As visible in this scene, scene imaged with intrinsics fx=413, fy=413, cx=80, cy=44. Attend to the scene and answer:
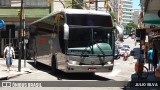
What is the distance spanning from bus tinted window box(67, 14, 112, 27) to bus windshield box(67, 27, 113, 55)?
13.4 inches

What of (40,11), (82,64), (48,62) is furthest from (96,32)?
(40,11)

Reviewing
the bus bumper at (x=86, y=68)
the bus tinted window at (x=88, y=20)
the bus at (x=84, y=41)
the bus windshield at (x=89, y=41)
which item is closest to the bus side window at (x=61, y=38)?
the bus at (x=84, y=41)

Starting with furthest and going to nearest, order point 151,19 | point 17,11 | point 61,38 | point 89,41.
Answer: point 17,11 < point 151,19 < point 61,38 < point 89,41

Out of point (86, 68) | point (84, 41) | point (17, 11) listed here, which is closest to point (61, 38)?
point (84, 41)

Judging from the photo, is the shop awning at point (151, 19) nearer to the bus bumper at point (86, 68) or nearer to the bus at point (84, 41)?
the bus at point (84, 41)

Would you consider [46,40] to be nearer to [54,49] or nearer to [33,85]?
[54,49]

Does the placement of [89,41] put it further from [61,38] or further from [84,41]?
[61,38]

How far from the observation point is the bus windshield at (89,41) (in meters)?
20.0

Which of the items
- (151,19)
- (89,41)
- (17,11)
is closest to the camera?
(89,41)

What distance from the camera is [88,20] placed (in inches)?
814

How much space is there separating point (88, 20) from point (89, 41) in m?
1.21

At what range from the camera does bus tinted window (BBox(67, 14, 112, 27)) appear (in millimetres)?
20359

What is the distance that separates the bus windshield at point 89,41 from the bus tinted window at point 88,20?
1.12ft

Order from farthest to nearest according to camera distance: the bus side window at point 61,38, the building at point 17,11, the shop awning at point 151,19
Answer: the building at point 17,11 → the shop awning at point 151,19 → the bus side window at point 61,38
